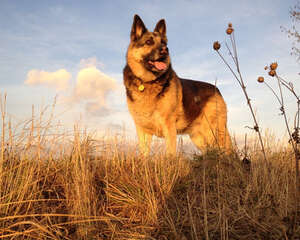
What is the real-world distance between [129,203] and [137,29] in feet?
13.7

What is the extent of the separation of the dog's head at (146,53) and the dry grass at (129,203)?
2502mm

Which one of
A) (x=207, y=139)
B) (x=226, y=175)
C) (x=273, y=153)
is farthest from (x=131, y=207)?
(x=207, y=139)

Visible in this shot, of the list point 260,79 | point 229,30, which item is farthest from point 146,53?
point 260,79

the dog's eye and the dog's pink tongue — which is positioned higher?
the dog's eye

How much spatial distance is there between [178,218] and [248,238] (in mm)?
600

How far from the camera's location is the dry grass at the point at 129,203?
90.4 inches

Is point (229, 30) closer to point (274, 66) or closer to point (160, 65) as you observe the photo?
point (274, 66)

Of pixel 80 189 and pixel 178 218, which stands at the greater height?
pixel 80 189

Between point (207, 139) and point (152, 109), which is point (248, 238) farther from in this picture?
point (207, 139)

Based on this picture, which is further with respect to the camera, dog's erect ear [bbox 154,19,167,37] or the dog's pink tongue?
dog's erect ear [bbox 154,19,167,37]

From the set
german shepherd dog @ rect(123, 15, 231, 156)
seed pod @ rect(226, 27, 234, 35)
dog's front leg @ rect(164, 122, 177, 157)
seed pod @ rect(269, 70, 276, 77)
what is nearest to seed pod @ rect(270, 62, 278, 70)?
seed pod @ rect(269, 70, 276, 77)

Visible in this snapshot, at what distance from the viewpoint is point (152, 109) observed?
573 cm

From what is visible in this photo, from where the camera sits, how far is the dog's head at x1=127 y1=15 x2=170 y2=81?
5836 mm

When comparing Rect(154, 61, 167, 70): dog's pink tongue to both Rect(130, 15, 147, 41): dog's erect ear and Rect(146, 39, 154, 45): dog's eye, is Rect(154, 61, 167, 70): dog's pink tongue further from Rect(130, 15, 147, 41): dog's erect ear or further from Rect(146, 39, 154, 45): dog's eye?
Rect(130, 15, 147, 41): dog's erect ear
